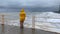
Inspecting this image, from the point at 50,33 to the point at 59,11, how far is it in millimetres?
35415

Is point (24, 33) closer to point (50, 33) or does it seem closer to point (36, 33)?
point (36, 33)

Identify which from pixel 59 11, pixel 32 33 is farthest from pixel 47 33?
pixel 59 11

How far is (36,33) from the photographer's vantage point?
33.3ft

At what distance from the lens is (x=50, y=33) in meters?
10.1

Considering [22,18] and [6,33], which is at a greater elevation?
[22,18]

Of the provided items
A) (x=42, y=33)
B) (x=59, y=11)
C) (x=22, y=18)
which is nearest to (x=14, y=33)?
(x=42, y=33)

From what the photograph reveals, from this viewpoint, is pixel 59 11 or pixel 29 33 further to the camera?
pixel 59 11

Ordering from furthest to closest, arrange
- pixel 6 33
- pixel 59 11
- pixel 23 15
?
pixel 59 11 → pixel 23 15 → pixel 6 33

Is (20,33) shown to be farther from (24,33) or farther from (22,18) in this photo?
(22,18)

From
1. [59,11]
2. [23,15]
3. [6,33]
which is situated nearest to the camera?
[6,33]

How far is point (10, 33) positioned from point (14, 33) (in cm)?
27

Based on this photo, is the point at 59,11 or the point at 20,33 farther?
the point at 59,11

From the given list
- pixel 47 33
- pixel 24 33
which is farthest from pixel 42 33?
pixel 24 33

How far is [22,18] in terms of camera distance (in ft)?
41.2
